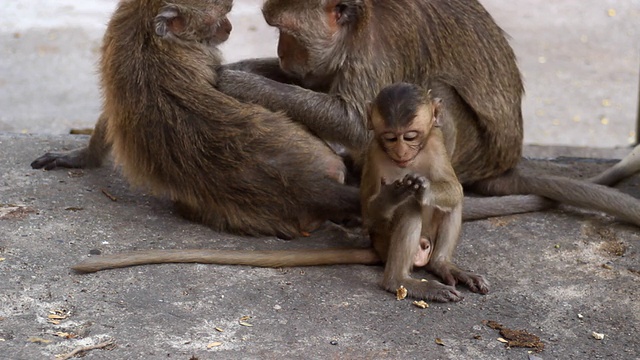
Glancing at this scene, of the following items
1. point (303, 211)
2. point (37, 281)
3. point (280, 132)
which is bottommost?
point (37, 281)

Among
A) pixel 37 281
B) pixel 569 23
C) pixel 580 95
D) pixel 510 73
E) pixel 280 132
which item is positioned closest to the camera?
pixel 37 281

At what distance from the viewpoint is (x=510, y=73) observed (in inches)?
249

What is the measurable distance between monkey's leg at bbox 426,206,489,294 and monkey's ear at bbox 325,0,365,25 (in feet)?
4.84

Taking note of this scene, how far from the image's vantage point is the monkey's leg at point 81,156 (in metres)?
6.52

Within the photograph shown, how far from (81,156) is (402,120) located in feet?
8.75

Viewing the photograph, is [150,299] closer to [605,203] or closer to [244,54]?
[605,203]

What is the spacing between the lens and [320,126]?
5.98 metres

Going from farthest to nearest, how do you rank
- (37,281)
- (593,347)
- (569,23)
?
1. (569,23)
2. (37,281)
3. (593,347)

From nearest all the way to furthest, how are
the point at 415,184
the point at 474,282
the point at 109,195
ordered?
the point at 415,184
the point at 474,282
the point at 109,195

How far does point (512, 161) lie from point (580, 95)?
6.22 meters

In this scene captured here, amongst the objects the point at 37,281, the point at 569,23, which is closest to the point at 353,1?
the point at 37,281

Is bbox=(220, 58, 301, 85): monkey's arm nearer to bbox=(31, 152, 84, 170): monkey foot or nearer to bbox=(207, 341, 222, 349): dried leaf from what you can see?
bbox=(31, 152, 84, 170): monkey foot

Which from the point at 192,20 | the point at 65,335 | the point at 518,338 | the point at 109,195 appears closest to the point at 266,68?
the point at 192,20

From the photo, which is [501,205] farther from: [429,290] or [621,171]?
[429,290]
